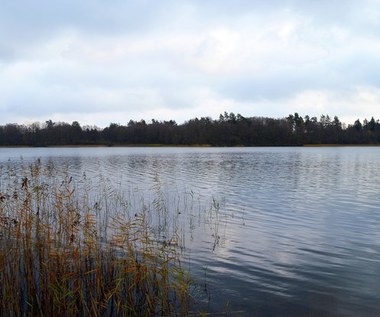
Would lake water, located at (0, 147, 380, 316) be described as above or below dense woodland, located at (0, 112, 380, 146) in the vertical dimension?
below

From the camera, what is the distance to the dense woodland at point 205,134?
144m

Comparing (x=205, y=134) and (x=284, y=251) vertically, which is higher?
(x=205, y=134)

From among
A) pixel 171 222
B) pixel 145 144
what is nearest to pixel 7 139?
pixel 145 144

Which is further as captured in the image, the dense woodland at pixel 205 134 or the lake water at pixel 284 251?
the dense woodland at pixel 205 134

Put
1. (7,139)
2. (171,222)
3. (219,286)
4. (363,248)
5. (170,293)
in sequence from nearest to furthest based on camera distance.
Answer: (170,293)
(219,286)
(363,248)
(171,222)
(7,139)

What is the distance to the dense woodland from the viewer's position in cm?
14425

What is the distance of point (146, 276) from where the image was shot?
7309 millimetres

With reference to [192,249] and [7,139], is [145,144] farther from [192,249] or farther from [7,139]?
Answer: [192,249]

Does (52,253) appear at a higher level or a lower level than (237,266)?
higher

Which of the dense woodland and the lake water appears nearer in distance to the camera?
the lake water

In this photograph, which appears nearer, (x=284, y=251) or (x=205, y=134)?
(x=284, y=251)

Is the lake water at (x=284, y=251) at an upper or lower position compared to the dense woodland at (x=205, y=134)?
lower

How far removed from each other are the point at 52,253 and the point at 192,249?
5285 millimetres

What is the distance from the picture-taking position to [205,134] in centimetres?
14488
